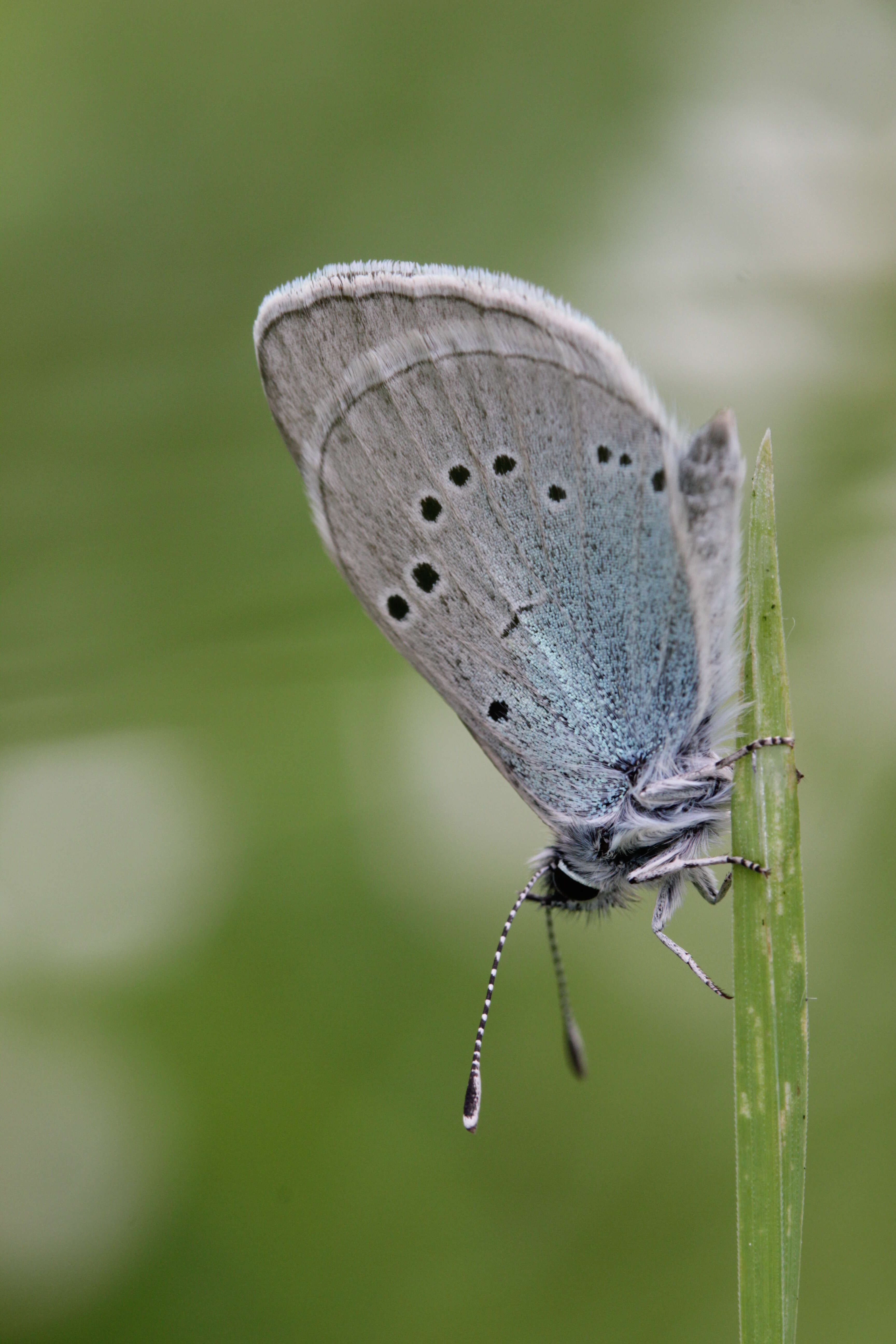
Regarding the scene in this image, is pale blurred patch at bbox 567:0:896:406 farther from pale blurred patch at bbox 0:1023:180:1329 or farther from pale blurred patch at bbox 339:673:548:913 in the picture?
pale blurred patch at bbox 0:1023:180:1329

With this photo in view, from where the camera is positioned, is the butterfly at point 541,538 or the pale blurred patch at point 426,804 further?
the pale blurred patch at point 426,804

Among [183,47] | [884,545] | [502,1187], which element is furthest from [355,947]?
[183,47]

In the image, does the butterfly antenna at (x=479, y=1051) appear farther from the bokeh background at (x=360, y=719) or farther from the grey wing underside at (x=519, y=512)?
the bokeh background at (x=360, y=719)

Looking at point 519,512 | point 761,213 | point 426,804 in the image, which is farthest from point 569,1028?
point 761,213

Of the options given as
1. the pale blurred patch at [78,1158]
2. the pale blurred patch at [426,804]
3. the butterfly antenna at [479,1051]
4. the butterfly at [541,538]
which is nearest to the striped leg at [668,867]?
the butterfly at [541,538]

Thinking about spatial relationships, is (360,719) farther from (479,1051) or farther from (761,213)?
(761,213)

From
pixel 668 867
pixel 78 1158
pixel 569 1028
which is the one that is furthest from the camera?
pixel 78 1158

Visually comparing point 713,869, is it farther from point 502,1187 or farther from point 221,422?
point 221,422
